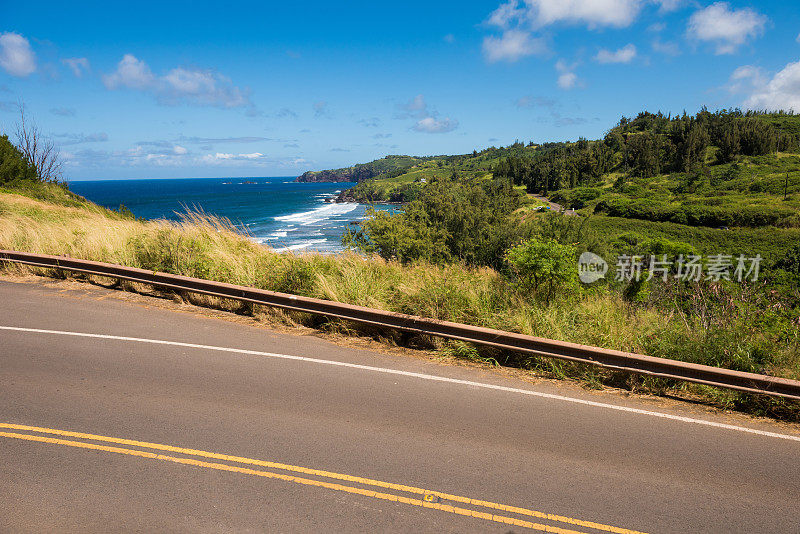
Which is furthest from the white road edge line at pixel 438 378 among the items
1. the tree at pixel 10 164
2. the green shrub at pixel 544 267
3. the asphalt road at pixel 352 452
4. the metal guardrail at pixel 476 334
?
the tree at pixel 10 164

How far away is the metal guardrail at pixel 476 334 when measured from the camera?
586 cm

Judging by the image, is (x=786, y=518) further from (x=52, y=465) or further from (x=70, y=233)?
(x=70, y=233)

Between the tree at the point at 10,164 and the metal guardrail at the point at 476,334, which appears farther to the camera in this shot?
the tree at the point at 10,164

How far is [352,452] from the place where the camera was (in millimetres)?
4836

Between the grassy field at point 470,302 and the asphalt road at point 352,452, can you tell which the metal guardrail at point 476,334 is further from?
the asphalt road at point 352,452

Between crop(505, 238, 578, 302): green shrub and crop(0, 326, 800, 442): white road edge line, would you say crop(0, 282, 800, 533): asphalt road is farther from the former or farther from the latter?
crop(505, 238, 578, 302): green shrub

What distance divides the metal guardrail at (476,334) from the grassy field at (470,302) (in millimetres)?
297

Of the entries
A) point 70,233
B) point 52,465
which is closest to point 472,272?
point 52,465

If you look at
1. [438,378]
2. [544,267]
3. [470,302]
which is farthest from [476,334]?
[544,267]

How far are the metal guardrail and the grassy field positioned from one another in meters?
0.30

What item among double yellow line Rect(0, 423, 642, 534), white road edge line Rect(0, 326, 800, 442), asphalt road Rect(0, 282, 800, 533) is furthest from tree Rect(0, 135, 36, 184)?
double yellow line Rect(0, 423, 642, 534)

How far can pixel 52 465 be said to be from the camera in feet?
14.8

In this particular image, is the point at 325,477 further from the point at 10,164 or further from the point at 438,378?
the point at 10,164

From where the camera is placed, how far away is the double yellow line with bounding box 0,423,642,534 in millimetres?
3957
